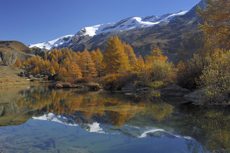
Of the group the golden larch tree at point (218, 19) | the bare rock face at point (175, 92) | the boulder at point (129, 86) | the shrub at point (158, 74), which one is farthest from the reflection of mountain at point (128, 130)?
the boulder at point (129, 86)

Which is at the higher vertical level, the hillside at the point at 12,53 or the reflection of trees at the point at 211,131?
the hillside at the point at 12,53

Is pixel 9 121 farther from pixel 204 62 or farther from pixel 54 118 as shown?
pixel 204 62

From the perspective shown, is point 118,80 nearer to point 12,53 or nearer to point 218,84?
point 218,84

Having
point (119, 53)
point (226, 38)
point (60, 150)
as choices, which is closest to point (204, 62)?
point (226, 38)

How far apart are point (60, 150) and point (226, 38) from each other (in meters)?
9.96

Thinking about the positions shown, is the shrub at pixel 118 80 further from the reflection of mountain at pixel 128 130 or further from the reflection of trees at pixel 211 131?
the reflection of mountain at pixel 128 130

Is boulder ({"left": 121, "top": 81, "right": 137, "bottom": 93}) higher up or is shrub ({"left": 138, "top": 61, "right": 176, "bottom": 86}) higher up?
shrub ({"left": 138, "top": 61, "right": 176, "bottom": 86})

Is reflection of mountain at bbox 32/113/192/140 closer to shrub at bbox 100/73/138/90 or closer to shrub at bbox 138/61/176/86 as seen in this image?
shrub at bbox 138/61/176/86

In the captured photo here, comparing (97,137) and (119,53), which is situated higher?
(119,53)

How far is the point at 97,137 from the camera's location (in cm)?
512

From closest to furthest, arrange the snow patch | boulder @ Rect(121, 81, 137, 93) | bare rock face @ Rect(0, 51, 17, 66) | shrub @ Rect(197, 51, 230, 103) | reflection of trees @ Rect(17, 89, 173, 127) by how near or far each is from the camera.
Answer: the snow patch, reflection of trees @ Rect(17, 89, 173, 127), shrub @ Rect(197, 51, 230, 103), boulder @ Rect(121, 81, 137, 93), bare rock face @ Rect(0, 51, 17, 66)

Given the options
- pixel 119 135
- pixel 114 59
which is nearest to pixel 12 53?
pixel 114 59

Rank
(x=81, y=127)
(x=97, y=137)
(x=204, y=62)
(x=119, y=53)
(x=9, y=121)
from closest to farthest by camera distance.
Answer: (x=97, y=137) → (x=81, y=127) → (x=9, y=121) → (x=204, y=62) → (x=119, y=53)

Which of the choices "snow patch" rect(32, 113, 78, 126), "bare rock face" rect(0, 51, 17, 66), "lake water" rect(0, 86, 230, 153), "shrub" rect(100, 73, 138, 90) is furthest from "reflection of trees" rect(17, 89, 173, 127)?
"bare rock face" rect(0, 51, 17, 66)
